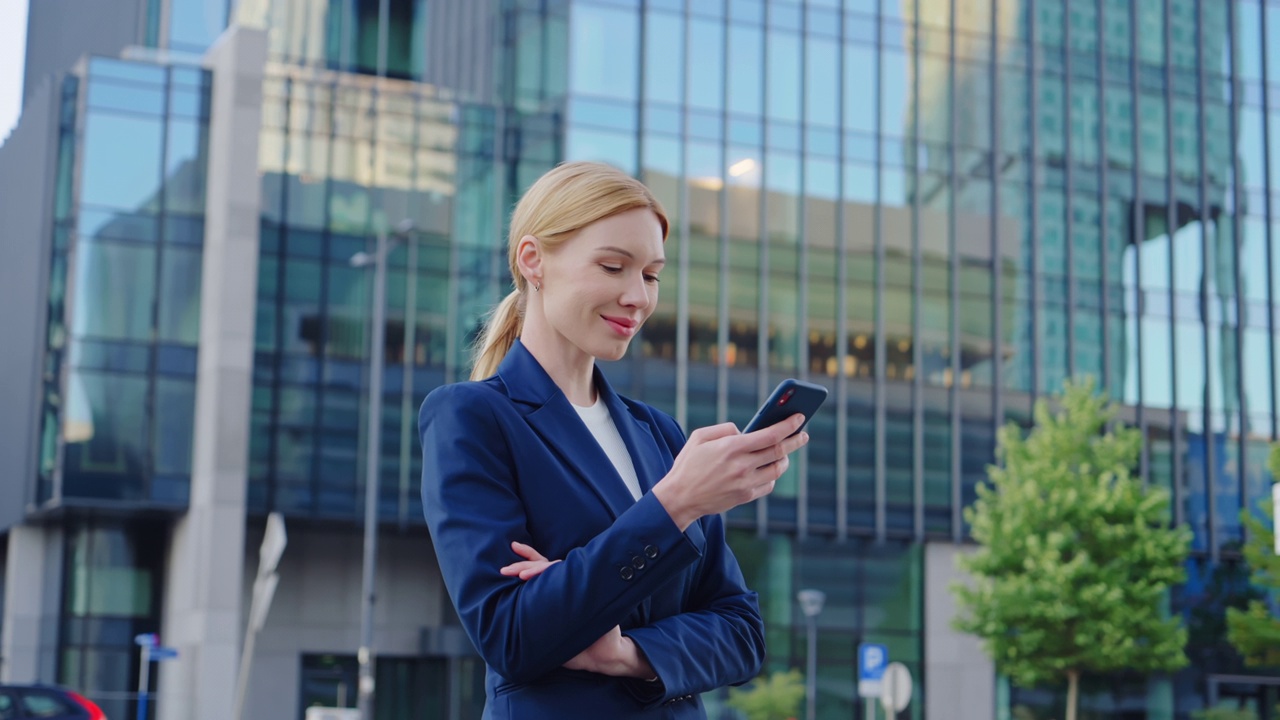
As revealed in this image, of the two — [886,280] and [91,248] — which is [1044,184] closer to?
[886,280]

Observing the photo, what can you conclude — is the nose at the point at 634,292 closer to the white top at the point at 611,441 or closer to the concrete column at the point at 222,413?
the white top at the point at 611,441

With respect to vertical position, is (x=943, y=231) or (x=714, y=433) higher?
(x=943, y=231)

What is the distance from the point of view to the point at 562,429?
2.63 meters

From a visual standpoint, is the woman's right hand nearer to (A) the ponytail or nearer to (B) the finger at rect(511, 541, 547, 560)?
(B) the finger at rect(511, 541, 547, 560)

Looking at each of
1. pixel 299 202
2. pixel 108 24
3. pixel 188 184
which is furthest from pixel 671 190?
pixel 108 24

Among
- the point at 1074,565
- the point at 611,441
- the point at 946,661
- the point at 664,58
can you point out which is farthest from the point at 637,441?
the point at 946,661

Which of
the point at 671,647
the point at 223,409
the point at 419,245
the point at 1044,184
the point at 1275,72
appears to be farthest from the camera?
the point at 1275,72

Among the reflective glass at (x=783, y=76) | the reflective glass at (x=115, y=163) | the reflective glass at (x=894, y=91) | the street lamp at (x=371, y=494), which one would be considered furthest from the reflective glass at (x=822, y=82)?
the reflective glass at (x=115, y=163)

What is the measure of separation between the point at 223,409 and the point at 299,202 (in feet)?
18.8

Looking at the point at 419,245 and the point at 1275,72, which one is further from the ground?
the point at 1275,72

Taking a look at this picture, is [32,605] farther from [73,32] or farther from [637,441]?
[637,441]

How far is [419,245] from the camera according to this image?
41969 millimetres

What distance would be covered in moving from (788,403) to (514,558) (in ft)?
1.59

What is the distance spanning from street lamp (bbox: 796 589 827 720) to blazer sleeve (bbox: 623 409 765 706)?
A: 35.0 m
